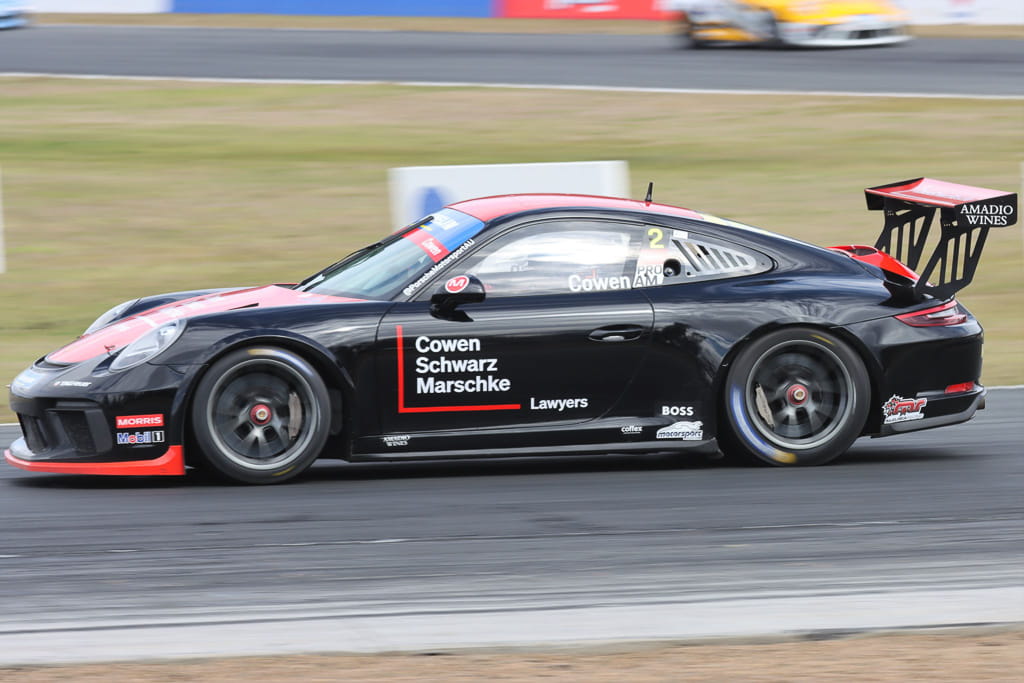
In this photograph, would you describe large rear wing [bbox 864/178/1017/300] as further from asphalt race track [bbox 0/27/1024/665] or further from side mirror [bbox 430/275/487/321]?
side mirror [bbox 430/275/487/321]

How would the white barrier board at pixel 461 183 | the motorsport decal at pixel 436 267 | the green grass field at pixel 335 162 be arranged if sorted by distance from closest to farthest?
1. the motorsport decal at pixel 436 267
2. the white barrier board at pixel 461 183
3. the green grass field at pixel 335 162

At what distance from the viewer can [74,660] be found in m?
4.37

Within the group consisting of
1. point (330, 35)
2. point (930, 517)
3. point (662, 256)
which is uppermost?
point (330, 35)

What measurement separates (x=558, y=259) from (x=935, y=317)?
1.89 metres

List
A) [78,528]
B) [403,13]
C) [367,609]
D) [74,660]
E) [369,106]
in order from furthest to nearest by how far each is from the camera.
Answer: [403,13]
[369,106]
[78,528]
[367,609]
[74,660]

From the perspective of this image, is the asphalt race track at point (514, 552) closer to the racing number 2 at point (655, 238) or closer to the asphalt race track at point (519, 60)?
the racing number 2 at point (655, 238)

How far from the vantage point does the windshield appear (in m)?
6.87

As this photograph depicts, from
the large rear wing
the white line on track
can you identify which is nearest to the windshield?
the large rear wing

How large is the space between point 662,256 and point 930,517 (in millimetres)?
1736

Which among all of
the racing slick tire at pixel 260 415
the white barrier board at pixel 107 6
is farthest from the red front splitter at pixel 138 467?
the white barrier board at pixel 107 6

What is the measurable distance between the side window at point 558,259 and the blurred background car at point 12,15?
2022 centimetres

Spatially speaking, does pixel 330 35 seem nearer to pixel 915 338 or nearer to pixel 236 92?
pixel 236 92

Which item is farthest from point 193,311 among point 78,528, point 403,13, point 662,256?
point 403,13

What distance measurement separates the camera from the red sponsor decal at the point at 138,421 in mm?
6453
